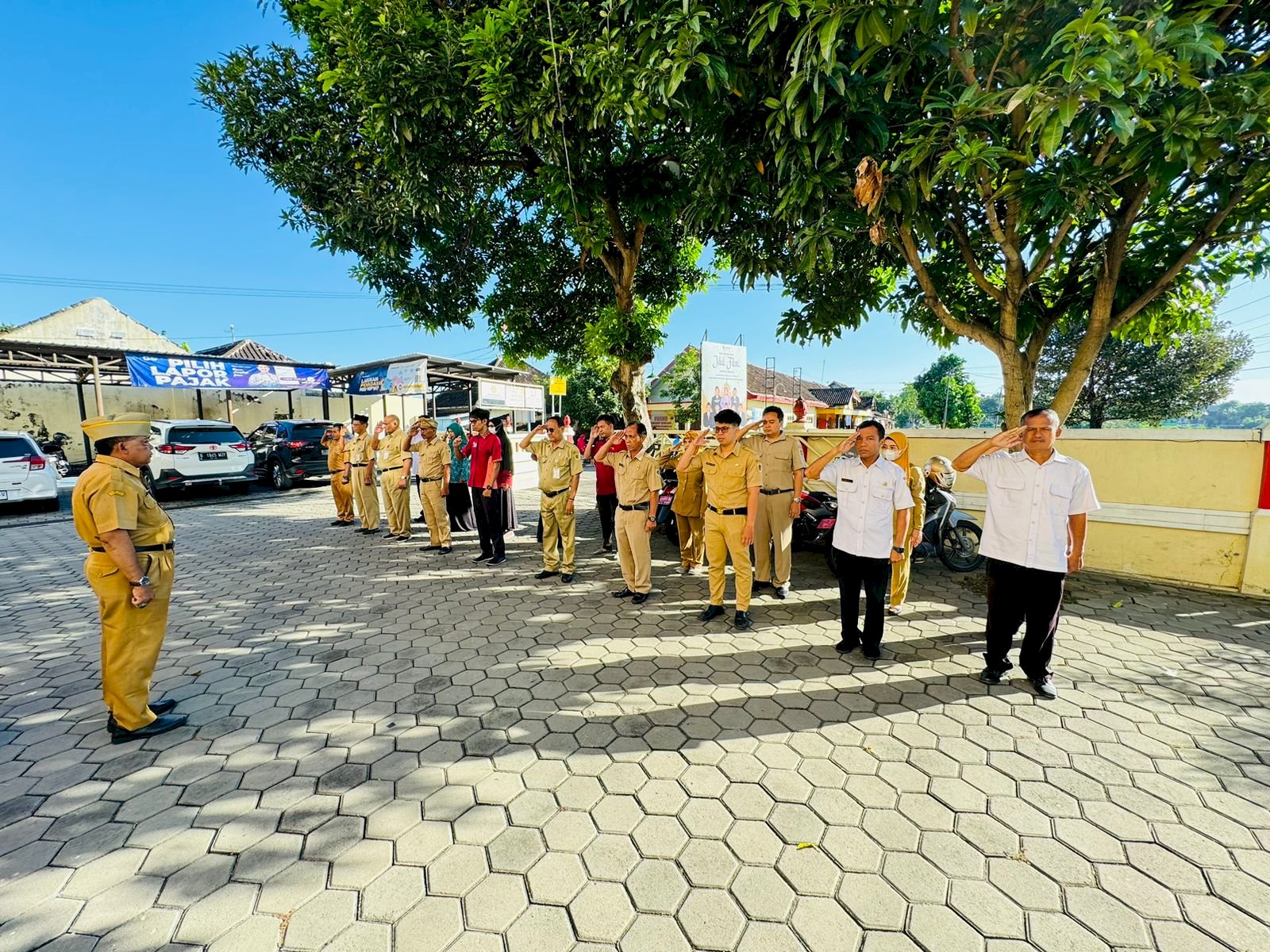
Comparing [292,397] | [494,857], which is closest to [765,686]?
[494,857]

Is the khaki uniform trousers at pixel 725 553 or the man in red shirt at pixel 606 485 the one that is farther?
the man in red shirt at pixel 606 485

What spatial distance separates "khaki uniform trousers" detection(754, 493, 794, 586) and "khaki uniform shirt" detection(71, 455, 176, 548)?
476cm

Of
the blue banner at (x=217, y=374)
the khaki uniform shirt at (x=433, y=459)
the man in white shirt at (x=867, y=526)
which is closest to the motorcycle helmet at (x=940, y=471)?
the man in white shirt at (x=867, y=526)

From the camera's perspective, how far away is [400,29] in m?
5.74

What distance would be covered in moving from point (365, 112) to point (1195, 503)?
9921 mm

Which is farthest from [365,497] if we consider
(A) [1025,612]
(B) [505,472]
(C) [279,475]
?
(A) [1025,612]

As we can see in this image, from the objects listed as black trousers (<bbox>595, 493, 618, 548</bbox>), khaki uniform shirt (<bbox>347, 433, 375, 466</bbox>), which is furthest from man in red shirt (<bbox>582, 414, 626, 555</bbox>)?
Answer: khaki uniform shirt (<bbox>347, 433, 375, 466</bbox>)

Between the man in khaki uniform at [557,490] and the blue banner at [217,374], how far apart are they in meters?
13.4

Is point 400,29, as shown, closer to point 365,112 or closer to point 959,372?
point 365,112

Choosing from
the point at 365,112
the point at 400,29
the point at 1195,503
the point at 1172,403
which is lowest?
the point at 1195,503

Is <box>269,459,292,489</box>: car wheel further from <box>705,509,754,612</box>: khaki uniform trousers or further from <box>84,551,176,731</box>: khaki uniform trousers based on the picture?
<box>705,509,754,612</box>: khaki uniform trousers

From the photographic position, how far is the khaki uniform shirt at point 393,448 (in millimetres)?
8008

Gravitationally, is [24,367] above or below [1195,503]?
above

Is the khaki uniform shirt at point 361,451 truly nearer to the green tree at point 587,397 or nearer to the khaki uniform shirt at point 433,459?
the khaki uniform shirt at point 433,459
